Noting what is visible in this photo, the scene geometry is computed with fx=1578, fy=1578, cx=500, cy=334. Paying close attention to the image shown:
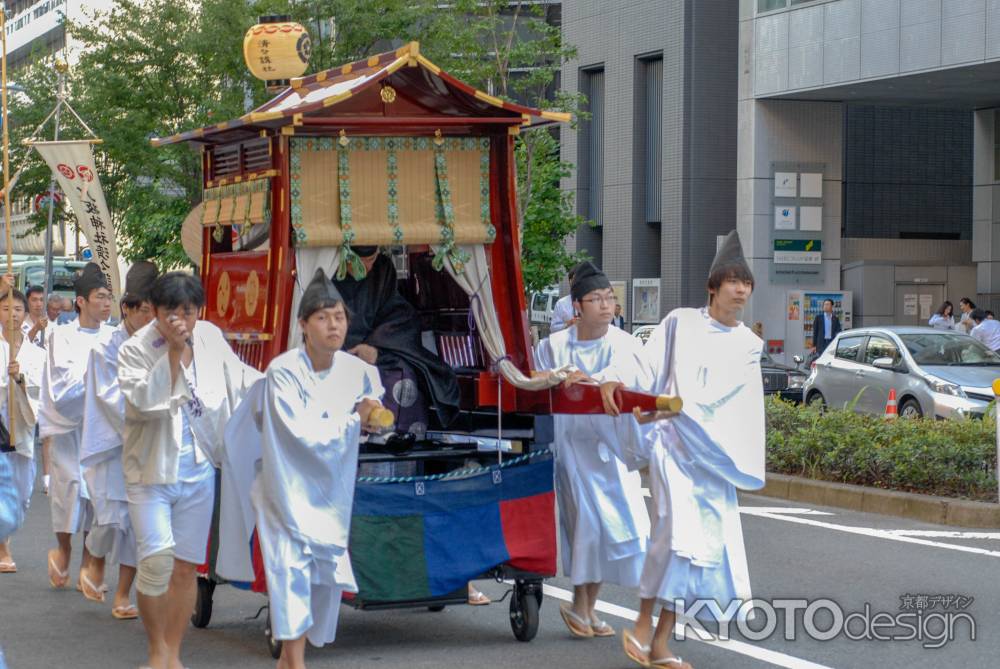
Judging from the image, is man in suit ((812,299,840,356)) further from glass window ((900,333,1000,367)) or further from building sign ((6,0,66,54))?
building sign ((6,0,66,54))

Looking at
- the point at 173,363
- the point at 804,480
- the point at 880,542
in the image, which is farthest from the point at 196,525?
the point at 804,480

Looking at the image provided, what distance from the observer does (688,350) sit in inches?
296

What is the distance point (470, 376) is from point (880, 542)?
397 cm

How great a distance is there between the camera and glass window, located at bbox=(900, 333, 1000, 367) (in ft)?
65.3

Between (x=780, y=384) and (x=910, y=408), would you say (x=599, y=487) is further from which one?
(x=780, y=384)

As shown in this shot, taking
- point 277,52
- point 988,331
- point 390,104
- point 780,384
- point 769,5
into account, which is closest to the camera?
point 390,104

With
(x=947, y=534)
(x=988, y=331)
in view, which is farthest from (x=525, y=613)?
(x=988, y=331)

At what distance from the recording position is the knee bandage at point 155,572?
720 cm

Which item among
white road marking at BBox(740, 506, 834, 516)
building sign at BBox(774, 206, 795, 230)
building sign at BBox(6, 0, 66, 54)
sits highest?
building sign at BBox(6, 0, 66, 54)

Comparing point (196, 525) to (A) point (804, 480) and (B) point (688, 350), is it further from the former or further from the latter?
(A) point (804, 480)

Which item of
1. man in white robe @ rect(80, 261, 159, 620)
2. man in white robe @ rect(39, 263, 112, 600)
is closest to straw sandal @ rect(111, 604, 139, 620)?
man in white robe @ rect(80, 261, 159, 620)

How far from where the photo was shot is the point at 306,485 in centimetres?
704

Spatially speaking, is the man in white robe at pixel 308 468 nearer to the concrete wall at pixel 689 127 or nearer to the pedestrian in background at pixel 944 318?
the pedestrian in background at pixel 944 318

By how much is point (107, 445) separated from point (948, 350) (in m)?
13.9
